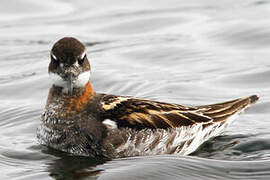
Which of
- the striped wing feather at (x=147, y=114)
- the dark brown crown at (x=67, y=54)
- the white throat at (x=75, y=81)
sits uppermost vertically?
the dark brown crown at (x=67, y=54)

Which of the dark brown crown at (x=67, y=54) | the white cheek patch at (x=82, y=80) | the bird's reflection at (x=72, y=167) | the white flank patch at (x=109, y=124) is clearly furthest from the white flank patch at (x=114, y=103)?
the bird's reflection at (x=72, y=167)

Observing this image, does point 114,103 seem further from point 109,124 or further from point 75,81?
point 75,81

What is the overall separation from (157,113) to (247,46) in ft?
22.4

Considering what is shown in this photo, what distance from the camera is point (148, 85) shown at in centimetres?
1234

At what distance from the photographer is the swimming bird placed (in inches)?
335

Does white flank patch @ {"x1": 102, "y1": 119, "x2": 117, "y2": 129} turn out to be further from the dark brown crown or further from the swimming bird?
the dark brown crown

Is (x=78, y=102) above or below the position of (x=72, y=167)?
above

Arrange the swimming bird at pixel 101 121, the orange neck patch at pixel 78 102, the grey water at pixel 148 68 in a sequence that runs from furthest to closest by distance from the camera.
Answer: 1. the orange neck patch at pixel 78 102
2. the swimming bird at pixel 101 121
3. the grey water at pixel 148 68

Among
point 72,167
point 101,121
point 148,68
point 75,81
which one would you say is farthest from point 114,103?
point 148,68

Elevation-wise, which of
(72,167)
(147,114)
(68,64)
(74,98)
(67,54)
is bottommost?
(72,167)

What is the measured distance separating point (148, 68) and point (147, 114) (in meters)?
4.87

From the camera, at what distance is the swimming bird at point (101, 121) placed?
8500 mm

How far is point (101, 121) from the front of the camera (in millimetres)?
8578

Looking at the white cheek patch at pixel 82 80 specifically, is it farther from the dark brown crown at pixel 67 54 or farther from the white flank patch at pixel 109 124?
the white flank patch at pixel 109 124
